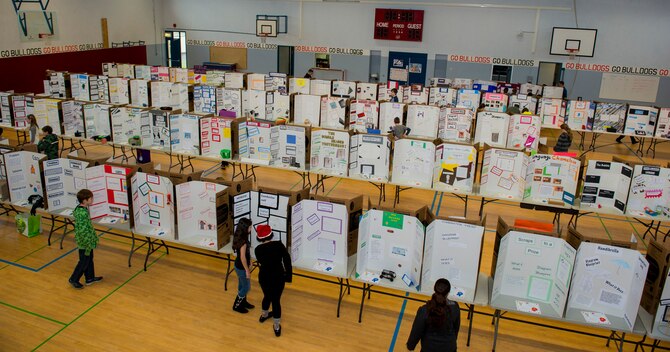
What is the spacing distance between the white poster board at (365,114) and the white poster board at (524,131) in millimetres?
3524

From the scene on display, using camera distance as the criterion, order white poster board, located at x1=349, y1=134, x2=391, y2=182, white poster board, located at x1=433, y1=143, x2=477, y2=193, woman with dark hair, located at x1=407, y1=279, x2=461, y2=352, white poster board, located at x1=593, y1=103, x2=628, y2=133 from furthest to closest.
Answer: white poster board, located at x1=593, y1=103, x2=628, y2=133 < white poster board, located at x1=349, y1=134, x2=391, y2=182 < white poster board, located at x1=433, y1=143, x2=477, y2=193 < woman with dark hair, located at x1=407, y1=279, x2=461, y2=352

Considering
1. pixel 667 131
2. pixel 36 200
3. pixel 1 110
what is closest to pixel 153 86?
pixel 1 110

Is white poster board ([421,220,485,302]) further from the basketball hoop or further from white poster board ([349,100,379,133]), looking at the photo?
the basketball hoop

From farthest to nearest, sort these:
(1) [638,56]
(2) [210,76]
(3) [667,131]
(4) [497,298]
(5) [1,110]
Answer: (1) [638,56]
(2) [210,76]
(3) [667,131]
(5) [1,110]
(4) [497,298]

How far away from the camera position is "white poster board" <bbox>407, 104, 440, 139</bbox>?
13.3 m

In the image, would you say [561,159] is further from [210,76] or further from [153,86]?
[210,76]

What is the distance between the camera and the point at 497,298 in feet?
19.5

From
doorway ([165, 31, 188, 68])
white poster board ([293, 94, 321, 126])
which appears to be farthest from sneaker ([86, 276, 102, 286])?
doorway ([165, 31, 188, 68])

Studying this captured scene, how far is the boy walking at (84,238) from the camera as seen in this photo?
6.86 m

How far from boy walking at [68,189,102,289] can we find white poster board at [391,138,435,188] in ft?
17.1

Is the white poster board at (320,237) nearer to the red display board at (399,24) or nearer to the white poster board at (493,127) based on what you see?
the white poster board at (493,127)

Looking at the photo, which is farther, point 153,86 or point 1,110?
point 153,86

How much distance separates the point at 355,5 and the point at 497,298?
2051 cm

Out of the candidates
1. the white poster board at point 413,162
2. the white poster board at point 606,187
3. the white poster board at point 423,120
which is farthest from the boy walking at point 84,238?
the white poster board at point 423,120
